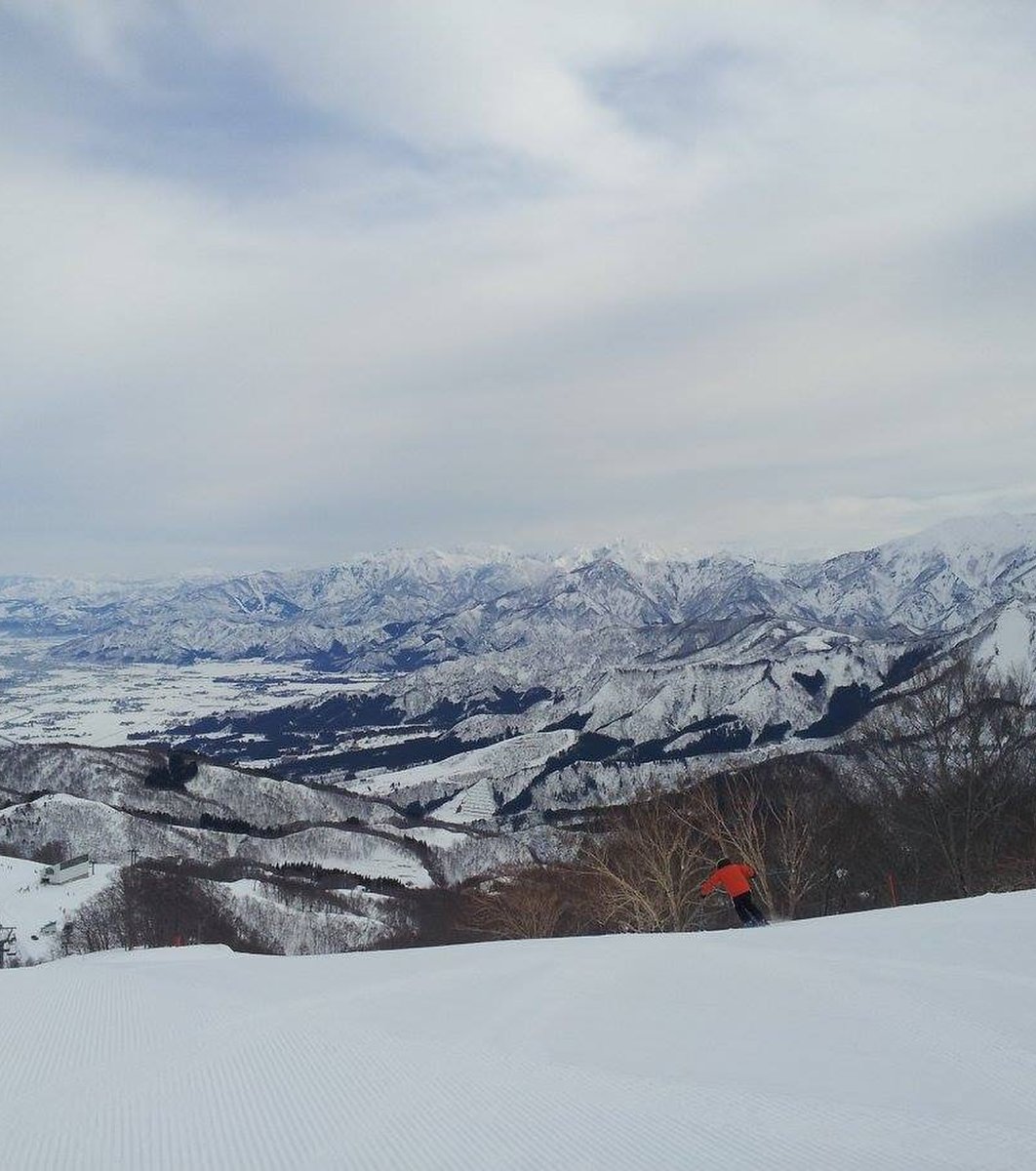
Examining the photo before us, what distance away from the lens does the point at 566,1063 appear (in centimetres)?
743

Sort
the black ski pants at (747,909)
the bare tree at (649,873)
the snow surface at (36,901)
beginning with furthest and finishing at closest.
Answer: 1. the snow surface at (36,901)
2. the bare tree at (649,873)
3. the black ski pants at (747,909)

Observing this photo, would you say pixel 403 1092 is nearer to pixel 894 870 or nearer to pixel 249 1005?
pixel 249 1005

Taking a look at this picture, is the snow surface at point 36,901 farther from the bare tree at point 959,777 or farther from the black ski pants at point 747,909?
the black ski pants at point 747,909

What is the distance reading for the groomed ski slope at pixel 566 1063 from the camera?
19.1 feet

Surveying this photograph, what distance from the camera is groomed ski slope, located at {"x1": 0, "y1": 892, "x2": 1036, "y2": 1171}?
581 centimetres

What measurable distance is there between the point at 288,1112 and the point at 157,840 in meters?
127

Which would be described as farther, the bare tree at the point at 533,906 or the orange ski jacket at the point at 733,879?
the bare tree at the point at 533,906

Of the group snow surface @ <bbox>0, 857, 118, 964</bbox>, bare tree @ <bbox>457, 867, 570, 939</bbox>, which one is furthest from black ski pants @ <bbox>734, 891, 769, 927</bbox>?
snow surface @ <bbox>0, 857, 118, 964</bbox>

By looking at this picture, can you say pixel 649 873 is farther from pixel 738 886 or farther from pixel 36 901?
pixel 36 901

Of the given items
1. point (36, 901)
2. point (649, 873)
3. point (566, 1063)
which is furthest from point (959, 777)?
point (36, 901)

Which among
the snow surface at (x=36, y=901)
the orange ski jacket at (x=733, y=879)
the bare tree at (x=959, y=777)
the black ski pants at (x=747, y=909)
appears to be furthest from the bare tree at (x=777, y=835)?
the snow surface at (x=36, y=901)

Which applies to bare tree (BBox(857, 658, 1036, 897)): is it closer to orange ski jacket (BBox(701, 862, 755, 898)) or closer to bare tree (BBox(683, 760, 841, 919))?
bare tree (BBox(683, 760, 841, 919))

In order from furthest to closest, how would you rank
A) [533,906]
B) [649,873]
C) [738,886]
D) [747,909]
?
[533,906] < [649,873] < [747,909] < [738,886]

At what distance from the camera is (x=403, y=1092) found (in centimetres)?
696
